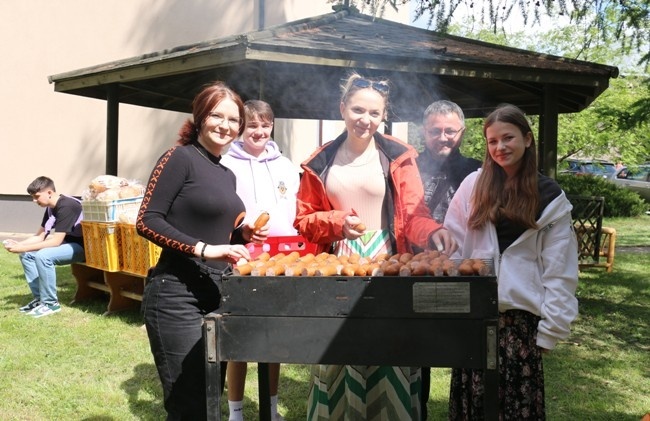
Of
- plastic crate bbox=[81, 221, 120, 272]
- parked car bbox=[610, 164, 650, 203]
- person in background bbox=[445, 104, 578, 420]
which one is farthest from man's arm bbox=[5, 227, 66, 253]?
parked car bbox=[610, 164, 650, 203]

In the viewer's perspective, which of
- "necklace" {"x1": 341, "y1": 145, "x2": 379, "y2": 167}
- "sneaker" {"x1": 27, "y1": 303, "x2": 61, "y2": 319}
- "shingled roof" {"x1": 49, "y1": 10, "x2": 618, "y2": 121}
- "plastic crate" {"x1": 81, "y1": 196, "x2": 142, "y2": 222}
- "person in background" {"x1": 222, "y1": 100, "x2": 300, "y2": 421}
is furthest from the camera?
"sneaker" {"x1": 27, "y1": 303, "x2": 61, "y2": 319}

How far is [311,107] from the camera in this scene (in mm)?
9516

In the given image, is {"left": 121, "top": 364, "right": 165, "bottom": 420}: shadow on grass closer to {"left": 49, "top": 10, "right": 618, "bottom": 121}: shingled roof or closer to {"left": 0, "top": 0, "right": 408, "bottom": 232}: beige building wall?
{"left": 49, "top": 10, "right": 618, "bottom": 121}: shingled roof

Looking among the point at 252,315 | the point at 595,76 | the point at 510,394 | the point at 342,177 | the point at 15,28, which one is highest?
the point at 15,28

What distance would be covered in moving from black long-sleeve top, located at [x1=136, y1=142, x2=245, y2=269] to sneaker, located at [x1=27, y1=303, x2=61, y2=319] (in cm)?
474

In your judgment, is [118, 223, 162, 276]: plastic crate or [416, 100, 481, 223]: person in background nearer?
[416, 100, 481, 223]: person in background

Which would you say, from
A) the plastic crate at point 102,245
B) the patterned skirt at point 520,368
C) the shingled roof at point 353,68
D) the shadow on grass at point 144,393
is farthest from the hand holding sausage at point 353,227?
the plastic crate at point 102,245

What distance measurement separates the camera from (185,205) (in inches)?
100

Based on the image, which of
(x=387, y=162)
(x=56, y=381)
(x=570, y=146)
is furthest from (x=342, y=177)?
(x=570, y=146)

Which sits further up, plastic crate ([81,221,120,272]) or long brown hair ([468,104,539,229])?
long brown hair ([468,104,539,229])

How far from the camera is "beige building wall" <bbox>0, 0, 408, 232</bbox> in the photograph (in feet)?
40.5

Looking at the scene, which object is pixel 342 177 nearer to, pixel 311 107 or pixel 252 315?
pixel 252 315

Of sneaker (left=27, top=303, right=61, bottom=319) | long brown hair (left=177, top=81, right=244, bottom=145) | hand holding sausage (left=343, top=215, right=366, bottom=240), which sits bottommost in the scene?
sneaker (left=27, top=303, right=61, bottom=319)

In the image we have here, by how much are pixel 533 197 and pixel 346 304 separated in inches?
37.9
